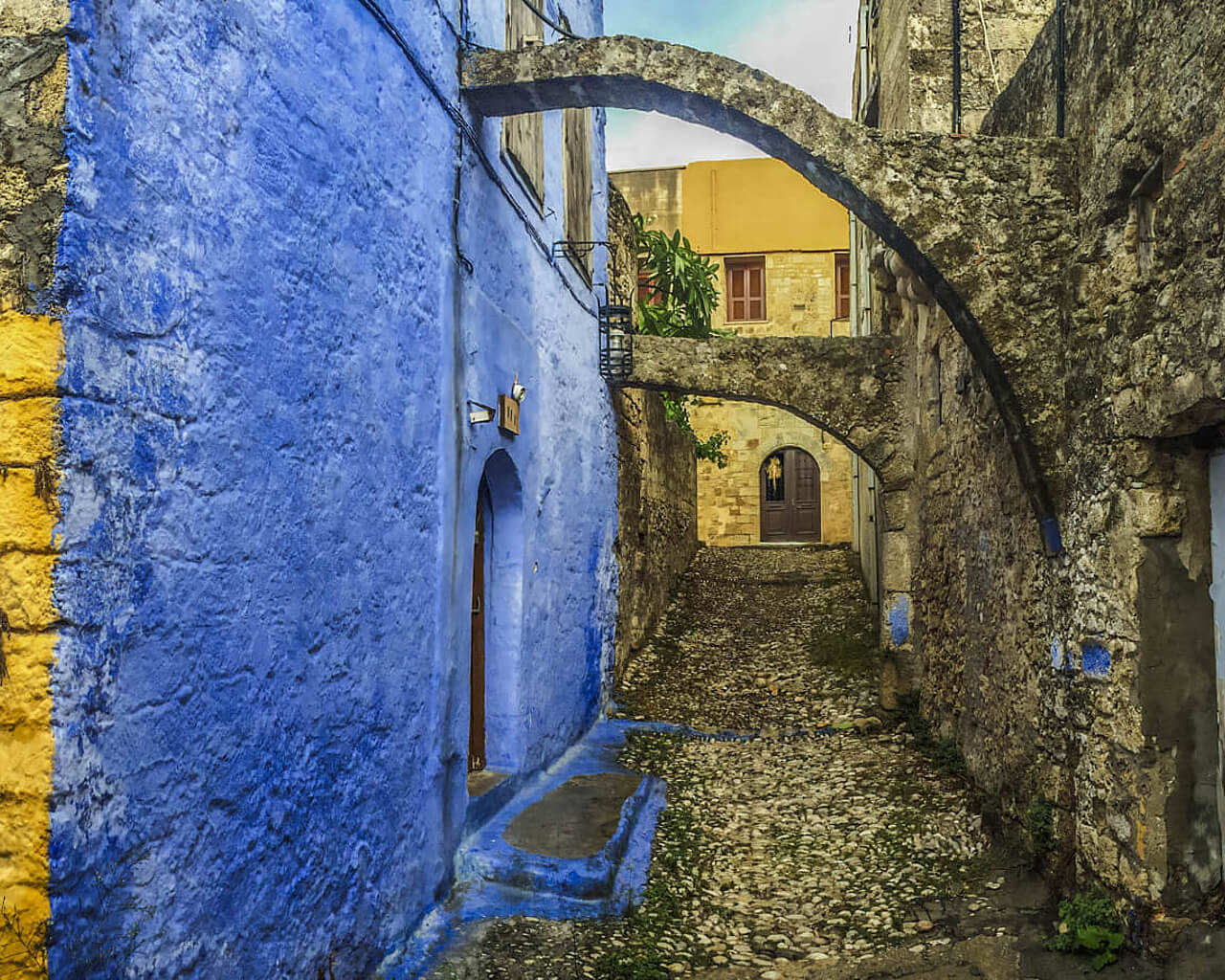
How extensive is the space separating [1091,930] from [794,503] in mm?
17055

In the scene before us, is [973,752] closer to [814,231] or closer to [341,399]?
[341,399]

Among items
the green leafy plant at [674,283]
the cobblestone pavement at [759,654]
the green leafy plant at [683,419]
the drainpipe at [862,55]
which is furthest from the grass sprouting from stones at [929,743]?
the drainpipe at [862,55]

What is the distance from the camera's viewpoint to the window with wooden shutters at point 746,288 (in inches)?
720

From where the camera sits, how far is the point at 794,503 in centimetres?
1995

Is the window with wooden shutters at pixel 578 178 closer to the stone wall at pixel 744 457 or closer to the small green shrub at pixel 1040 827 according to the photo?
the small green shrub at pixel 1040 827

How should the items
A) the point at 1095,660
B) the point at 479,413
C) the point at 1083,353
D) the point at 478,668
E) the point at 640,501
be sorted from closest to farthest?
1. the point at 1095,660
2. the point at 1083,353
3. the point at 479,413
4. the point at 478,668
5. the point at 640,501

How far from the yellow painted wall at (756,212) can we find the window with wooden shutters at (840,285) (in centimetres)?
22

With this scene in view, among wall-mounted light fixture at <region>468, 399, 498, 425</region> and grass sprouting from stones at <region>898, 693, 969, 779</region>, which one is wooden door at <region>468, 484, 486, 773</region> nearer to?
wall-mounted light fixture at <region>468, 399, 498, 425</region>

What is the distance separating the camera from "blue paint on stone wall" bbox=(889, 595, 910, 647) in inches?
281

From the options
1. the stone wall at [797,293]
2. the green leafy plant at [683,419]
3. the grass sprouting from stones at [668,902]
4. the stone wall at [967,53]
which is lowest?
the grass sprouting from stones at [668,902]

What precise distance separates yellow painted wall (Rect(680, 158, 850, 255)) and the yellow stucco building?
18 millimetres

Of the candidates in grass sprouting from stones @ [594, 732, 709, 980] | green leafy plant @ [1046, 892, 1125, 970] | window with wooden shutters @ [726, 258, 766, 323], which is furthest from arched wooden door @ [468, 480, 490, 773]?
window with wooden shutters @ [726, 258, 766, 323]

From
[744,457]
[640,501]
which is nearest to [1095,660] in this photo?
[640,501]

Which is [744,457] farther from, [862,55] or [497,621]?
[497,621]
